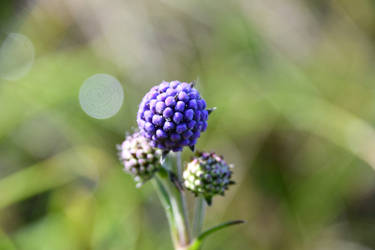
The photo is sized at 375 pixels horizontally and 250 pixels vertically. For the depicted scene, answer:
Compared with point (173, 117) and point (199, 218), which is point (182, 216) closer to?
point (199, 218)

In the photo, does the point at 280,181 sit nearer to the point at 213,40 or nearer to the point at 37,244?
the point at 213,40

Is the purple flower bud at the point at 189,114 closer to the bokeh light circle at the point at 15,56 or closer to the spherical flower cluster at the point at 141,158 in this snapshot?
the spherical flower cluster at the point at 141,158

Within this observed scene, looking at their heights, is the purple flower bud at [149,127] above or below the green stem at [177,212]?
above

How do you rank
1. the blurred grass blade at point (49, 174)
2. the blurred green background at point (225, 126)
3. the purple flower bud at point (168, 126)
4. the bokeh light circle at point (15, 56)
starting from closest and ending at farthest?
the purple flower bud at point (168, 126) → the blurred grass blade at point (49, 174) → the blurred green background at point (225, 126) → the bokeh light circle at point (15, 56)

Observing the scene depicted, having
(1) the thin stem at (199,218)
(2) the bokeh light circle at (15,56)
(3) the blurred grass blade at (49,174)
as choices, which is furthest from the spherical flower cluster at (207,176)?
(2) the bokeh light circle at (15,56)

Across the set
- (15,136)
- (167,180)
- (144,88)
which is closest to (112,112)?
(144,88)

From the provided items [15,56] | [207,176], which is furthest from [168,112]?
[15,56]

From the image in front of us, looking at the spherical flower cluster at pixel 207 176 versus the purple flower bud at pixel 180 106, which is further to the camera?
the spherical flower cluster at pixel 207 176
